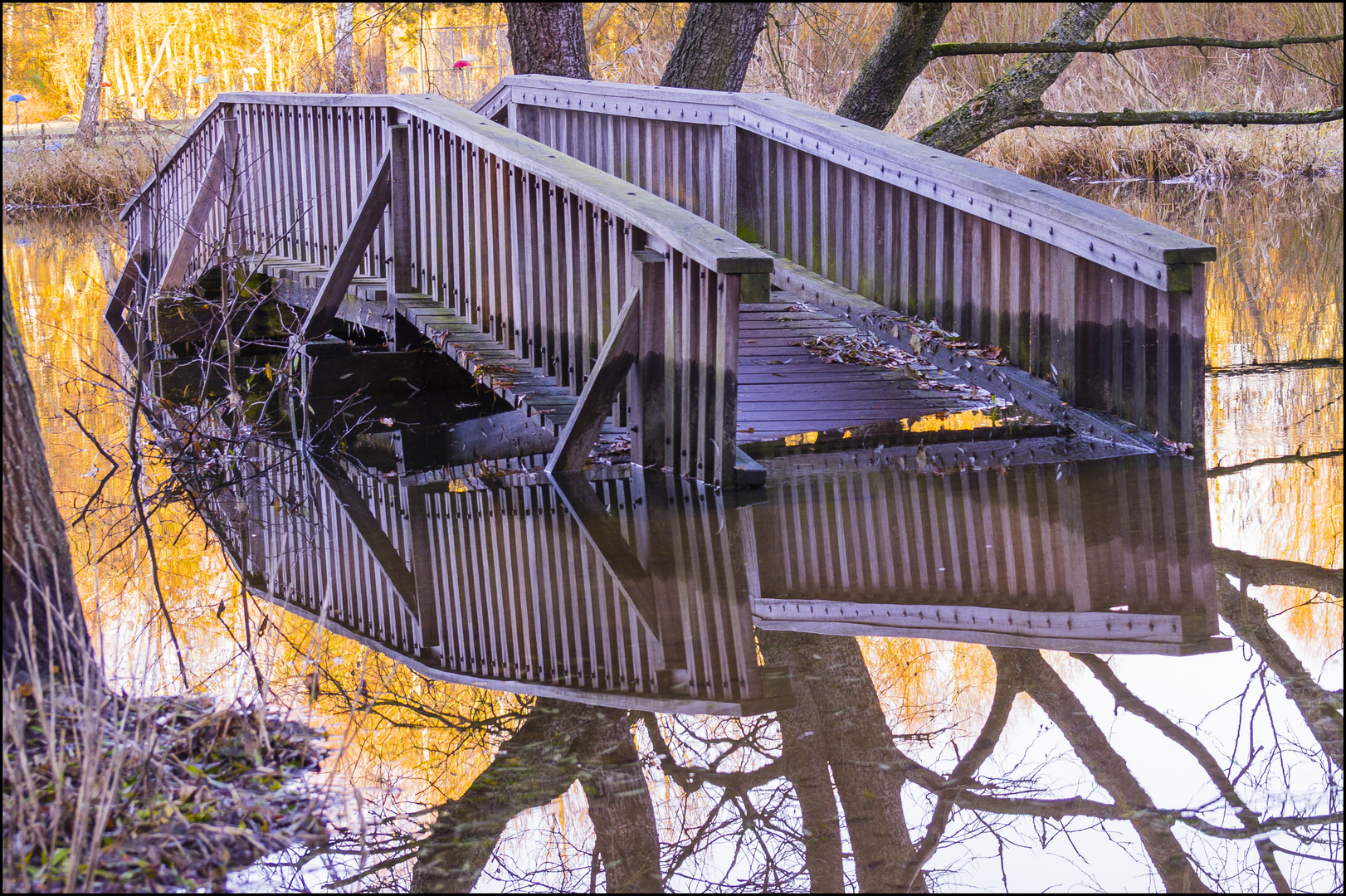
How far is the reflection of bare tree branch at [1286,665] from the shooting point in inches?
132

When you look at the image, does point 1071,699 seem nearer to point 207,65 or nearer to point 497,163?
point 497,163

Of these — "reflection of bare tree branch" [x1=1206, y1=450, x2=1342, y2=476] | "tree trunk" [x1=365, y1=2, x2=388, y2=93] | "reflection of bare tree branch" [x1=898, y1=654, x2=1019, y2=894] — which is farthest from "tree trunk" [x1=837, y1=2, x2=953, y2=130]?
"tree trunk" [x1=365, y1=2, x2=388, y2=93]

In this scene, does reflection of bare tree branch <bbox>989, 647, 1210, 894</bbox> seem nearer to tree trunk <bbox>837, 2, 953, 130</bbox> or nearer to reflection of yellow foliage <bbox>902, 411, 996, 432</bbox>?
reflection of yellow foliage <bbox>902, 411, 996, 432</bbox>

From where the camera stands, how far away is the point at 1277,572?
14.7 ft

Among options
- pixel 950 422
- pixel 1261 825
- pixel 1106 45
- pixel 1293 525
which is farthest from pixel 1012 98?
pixel 1261 825

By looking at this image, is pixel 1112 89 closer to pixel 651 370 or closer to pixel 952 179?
pixel 952 179

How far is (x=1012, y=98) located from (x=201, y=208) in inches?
248

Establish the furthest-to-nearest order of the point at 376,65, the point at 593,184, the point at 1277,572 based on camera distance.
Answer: the point at 376,65
the point at 593,184
the point at 1277,572

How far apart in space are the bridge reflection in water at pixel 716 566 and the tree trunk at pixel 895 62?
547cm

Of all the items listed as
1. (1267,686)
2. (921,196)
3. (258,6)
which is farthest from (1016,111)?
(258,6)

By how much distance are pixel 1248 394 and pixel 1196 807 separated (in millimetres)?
4610

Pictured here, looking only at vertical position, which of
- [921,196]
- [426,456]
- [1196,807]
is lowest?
[1196,807]

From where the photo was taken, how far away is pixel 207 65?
1898 inches

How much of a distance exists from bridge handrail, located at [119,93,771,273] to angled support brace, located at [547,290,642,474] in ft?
1.15
